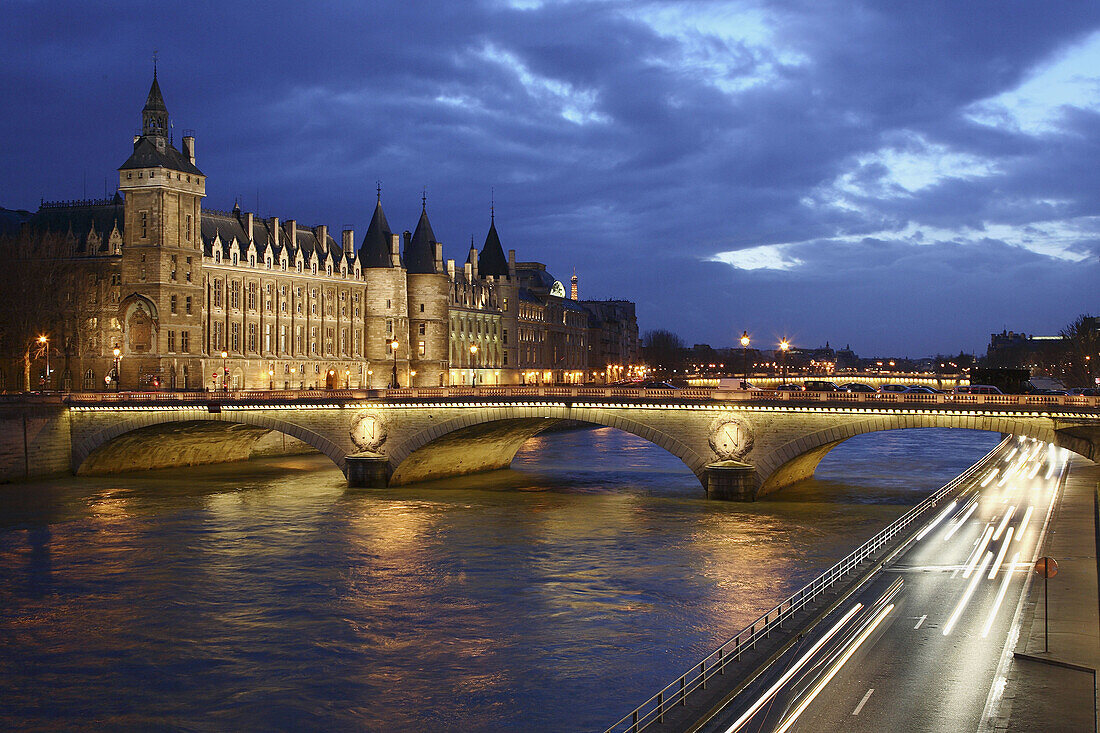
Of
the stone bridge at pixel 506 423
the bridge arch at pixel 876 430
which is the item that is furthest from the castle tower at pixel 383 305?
the bridge arch at pixel 876 430

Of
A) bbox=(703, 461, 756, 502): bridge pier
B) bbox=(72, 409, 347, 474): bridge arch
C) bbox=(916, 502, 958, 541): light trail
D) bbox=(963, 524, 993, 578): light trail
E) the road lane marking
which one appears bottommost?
the road lane marking

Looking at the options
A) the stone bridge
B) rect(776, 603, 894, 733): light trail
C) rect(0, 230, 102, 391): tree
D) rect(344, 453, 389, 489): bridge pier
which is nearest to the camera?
rect(776, 603, 894, 733): light trail

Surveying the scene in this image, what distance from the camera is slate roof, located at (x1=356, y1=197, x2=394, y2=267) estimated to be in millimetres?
110500

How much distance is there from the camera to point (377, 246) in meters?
111

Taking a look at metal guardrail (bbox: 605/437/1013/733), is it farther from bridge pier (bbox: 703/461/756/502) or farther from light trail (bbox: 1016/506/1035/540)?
bridge pier (bbox: 703/461/756/502)

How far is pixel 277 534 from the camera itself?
1841 inches

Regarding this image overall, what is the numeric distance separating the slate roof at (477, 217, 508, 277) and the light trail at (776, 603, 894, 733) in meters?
117

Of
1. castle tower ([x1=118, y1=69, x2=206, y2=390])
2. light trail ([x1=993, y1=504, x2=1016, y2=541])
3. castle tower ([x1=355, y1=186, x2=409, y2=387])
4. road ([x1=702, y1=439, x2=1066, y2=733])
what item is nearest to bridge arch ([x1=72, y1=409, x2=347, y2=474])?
castle tower ([x1=118, y1=69, x2=206, y2=390])

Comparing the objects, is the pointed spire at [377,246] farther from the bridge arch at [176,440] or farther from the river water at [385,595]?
the river water at [385,595]

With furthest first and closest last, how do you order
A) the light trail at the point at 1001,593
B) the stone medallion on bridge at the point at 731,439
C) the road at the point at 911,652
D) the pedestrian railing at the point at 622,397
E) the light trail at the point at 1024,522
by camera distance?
1. the stone medallion on bridge at the point at 731,439
2. the pedestrian railing at the point at 622,397
3. the light trail at the point at 1024,522
4. the light trail at the point at 1001,593
5. the road at the point at 911,652

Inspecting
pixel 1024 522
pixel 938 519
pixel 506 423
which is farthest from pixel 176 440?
pixel 1024 522

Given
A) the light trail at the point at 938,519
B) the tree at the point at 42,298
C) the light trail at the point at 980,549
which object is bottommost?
the light trail at the point at 980,549

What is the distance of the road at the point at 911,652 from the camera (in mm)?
20031

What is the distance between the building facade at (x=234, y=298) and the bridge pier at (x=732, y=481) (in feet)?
108
